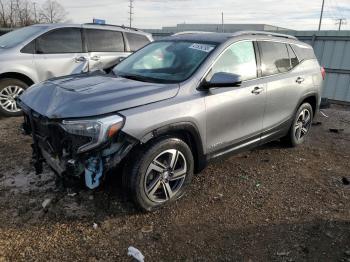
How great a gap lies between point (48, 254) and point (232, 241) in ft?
5.29

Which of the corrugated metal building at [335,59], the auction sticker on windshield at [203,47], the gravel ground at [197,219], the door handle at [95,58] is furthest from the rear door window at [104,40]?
the corrugated metal building at [335,59]

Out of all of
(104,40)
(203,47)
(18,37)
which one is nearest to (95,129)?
(203,47)

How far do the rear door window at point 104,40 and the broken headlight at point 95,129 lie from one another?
479 cm

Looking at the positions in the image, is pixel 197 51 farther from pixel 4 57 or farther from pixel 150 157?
pixel 4 57

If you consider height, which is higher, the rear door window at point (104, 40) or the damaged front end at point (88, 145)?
the rear door window at point (104, 40)

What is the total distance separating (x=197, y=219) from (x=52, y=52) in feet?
16.5

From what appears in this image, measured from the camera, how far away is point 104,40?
7672 mm

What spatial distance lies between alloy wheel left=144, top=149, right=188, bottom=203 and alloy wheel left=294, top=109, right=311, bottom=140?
8.69ft

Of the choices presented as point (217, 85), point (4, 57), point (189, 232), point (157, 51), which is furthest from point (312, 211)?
point (4, 57)

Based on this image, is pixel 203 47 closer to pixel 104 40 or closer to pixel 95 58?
pixel 95 58

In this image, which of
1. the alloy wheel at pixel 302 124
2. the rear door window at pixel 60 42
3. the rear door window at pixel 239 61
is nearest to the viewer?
the rear door window at pixel 239 61

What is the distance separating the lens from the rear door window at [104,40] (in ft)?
24.6

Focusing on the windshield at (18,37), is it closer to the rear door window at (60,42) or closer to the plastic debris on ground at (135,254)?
the rear door window at (60,42)

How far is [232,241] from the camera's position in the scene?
3.24 meters
